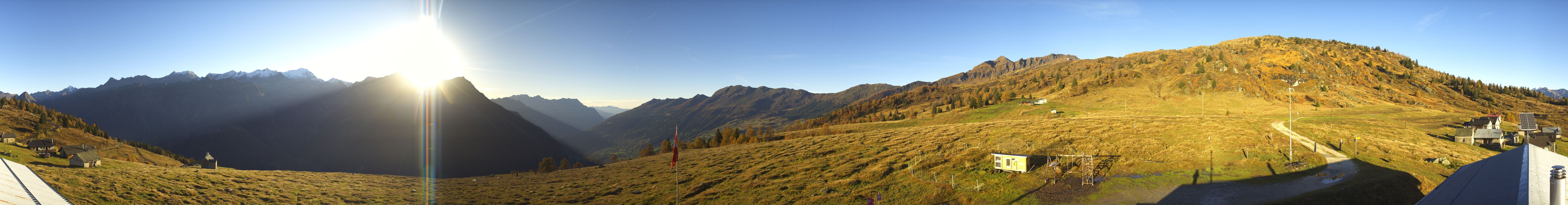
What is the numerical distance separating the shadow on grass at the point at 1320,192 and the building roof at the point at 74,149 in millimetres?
102179

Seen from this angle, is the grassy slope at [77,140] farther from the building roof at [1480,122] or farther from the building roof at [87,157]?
the building roof at [1480,122]

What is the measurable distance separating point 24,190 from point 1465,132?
8043cm

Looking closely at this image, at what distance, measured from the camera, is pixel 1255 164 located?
1111 inches

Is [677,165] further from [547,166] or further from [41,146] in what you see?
[41,146]

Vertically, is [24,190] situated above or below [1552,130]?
above

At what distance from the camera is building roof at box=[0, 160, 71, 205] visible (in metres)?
9.60

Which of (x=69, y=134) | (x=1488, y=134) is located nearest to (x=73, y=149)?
(x=69, y=134)

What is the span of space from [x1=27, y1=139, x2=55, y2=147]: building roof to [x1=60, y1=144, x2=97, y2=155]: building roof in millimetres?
7797

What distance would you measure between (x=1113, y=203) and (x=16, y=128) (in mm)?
188631

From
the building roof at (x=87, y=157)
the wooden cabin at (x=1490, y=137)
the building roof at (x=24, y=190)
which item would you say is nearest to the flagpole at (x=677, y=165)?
the building roof at (x=24, y=190)

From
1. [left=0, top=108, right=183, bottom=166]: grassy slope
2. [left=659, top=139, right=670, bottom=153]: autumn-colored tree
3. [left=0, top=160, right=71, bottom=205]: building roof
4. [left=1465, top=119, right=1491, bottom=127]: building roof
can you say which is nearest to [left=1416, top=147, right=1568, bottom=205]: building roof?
[left=0, top=160, right=71, bottom=205]: building roof

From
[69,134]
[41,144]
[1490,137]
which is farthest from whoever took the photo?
[69,134]

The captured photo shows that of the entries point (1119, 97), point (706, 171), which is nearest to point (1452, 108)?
point (1119, 97)

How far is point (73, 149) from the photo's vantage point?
191 ft
